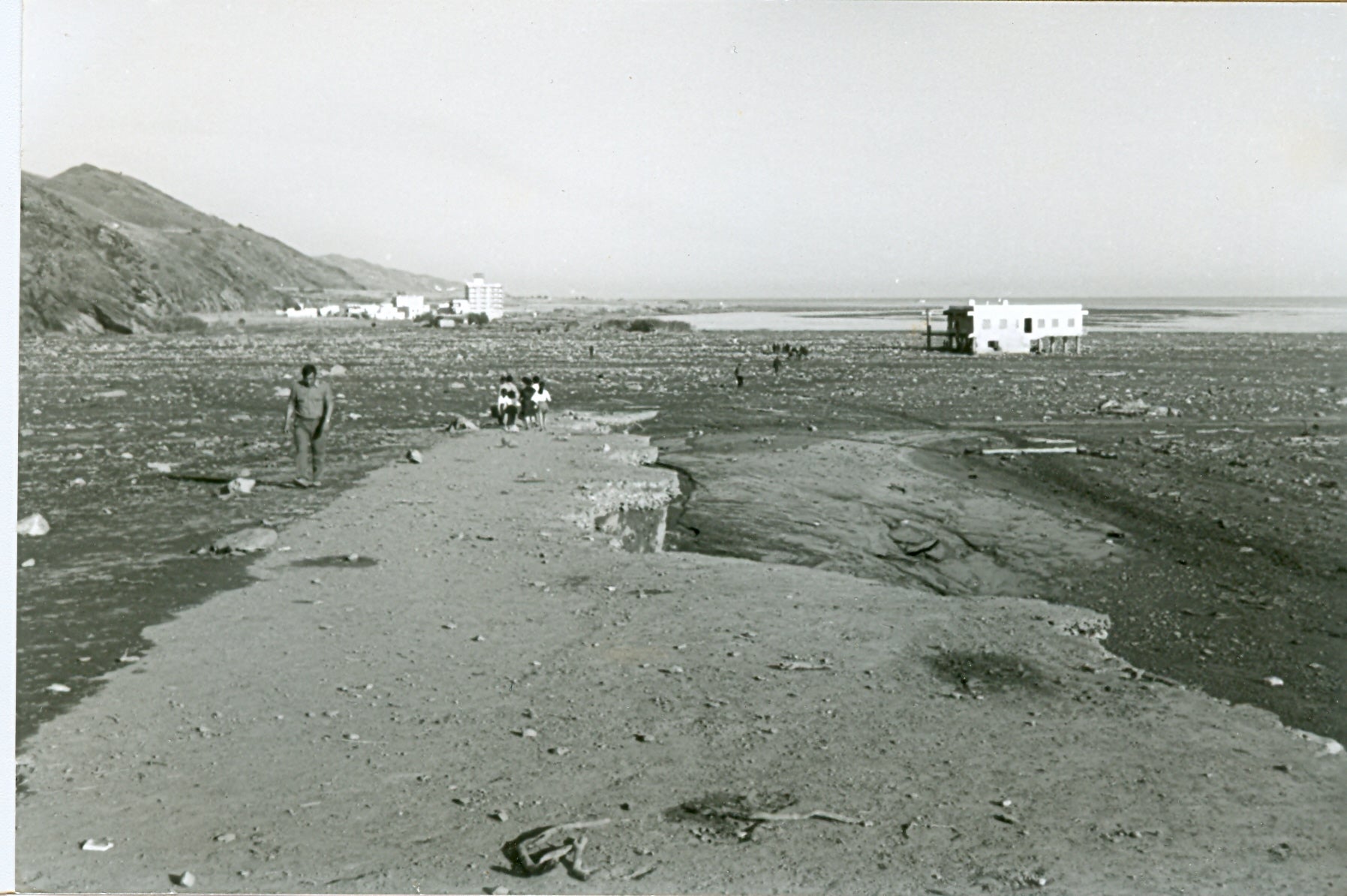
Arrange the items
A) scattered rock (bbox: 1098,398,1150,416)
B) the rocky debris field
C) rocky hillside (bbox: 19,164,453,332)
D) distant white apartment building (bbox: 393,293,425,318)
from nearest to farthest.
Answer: the rocky debris field, rocky hillside (bbox: 19,164,453,332), scattered rock (bbox: 1098,398,1150,416), distant white apartment building (bbox: 393,293,425,318)

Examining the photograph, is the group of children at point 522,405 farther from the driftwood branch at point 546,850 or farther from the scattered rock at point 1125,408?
the driftwood branch at point 546,850

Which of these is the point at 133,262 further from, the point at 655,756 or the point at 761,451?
the point at 655,756

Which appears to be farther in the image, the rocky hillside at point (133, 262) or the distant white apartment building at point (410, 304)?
the distant white apartment building at point (410, 304)

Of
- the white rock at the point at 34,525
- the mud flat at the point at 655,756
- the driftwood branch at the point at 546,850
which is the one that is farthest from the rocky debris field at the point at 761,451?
the driftwood branch at the point at 546,850

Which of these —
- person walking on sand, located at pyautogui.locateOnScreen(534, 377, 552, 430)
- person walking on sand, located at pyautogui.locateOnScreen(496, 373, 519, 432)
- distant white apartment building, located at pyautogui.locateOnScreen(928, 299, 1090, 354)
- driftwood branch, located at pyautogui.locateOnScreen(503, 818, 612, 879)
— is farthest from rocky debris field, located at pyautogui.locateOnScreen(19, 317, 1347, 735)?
distant white apartment building, located at pyautogui.locateOnScreen(928, 299, 1090, 354)

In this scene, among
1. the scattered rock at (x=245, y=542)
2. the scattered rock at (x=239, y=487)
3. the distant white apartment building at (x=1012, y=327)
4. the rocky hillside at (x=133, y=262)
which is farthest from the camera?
the distant white apartment building at (x=1012, y=327)

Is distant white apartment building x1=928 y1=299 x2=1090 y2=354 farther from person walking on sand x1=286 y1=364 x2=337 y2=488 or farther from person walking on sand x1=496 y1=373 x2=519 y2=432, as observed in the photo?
person walking on sand x1=286 y1=364 x2=337 y2=488
